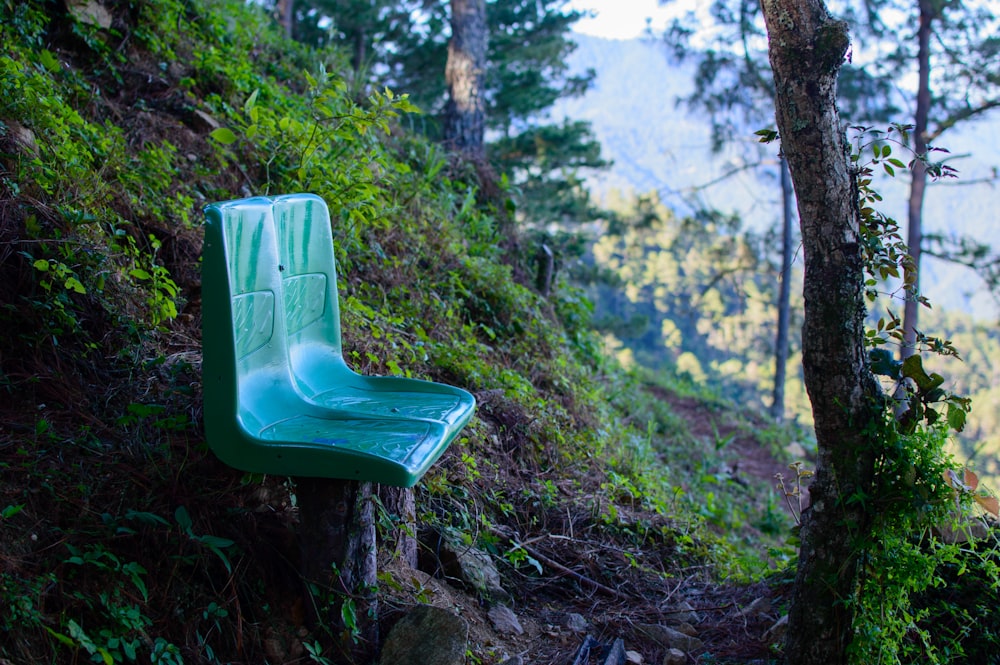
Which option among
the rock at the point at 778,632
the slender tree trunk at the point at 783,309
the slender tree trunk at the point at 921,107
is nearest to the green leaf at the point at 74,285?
the rock at the point at 778,632

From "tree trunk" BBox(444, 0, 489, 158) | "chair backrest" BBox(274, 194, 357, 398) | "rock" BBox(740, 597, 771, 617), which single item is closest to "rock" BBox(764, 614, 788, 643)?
"rock" BBox(740, 597, 771, 617)

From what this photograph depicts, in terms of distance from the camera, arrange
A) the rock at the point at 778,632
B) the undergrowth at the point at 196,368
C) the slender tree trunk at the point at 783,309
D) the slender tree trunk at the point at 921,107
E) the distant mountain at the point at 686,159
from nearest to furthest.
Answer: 1. the undergrowth at the point at 196,368
2. the rock at the point at 778,632
3. the slender tree trunk at the point at 921,107
4. the distant mountain at the point at 686,159
5. the slender tree trunk at the point at 783,309

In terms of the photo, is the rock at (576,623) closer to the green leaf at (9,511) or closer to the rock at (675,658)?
the rock at (675,658)

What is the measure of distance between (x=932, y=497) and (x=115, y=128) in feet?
12.8

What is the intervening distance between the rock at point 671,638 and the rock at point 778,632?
0.86 feet

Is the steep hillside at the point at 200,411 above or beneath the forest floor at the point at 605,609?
above

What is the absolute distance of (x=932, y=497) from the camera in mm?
2201

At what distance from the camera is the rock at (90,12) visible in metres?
4.28

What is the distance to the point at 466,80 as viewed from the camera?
26.6ft

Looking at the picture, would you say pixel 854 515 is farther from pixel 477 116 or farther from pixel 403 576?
pixel 477 116

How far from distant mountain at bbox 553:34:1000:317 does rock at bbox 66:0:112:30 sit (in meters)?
4.39

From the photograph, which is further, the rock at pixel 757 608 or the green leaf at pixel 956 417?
the rock at pixel 757 608

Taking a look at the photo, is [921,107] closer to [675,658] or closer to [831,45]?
[831,45]

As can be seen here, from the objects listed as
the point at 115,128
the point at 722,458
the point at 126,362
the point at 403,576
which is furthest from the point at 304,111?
the point at 722,458
